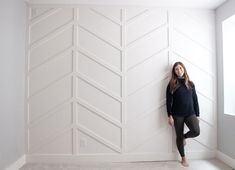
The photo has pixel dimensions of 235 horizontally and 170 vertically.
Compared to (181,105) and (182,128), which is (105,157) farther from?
(181,105)

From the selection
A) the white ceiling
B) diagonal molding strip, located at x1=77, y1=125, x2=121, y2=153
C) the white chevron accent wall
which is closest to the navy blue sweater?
the white chevron accent wall

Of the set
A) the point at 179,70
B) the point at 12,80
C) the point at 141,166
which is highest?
the point at 179,70

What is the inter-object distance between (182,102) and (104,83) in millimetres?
1272

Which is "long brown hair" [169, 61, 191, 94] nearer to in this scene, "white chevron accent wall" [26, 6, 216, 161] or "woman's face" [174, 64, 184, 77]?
"woman's face" [174, 64, 184, 77]

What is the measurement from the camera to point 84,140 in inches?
130

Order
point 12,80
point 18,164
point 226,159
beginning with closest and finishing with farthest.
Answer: point 12,80 → point 18,164 → point 226,159

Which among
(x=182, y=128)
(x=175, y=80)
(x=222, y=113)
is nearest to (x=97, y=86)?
(x=175, y=80)

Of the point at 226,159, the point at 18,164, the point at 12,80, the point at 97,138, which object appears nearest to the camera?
the point at 12,80

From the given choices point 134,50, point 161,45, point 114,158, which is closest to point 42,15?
point 134,50

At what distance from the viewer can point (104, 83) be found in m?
3.37

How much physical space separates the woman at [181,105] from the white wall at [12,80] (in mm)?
2295

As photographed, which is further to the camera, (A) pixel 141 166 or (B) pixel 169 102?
(B) pixel 169 102

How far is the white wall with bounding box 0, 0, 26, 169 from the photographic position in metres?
2.63

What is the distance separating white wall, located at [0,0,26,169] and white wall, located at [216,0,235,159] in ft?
10.4
